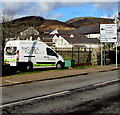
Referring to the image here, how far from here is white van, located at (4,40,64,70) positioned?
50.0 feet

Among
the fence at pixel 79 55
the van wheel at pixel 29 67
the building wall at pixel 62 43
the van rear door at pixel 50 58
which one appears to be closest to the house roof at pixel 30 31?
the building wall at pixel 62 43

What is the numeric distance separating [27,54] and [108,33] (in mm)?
9711

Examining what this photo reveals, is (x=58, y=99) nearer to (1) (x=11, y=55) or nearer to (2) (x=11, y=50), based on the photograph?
(1) (x=11, y=55)

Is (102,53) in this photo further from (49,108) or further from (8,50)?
(49,108)

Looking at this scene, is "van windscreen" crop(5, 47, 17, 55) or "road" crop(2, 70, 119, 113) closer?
"road" crop(2, 70, 119, 113)

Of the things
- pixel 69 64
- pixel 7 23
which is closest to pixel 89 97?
pixel 69 64

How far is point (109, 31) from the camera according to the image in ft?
69.3

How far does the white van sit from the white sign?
7.27 m

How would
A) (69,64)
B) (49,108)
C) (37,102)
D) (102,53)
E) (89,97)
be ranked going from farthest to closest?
1. (102,53)
2. (69,64)
3. (89,97)
4. (37,102)
5. (49,108)

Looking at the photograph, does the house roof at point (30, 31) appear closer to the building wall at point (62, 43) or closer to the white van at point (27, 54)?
the building wall at point (62, 43)

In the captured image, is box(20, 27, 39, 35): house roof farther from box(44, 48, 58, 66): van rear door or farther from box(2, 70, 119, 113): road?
box(2, 70, 119, 113): road

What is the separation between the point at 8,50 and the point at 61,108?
10.3 meters

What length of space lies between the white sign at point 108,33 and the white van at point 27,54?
7268mm

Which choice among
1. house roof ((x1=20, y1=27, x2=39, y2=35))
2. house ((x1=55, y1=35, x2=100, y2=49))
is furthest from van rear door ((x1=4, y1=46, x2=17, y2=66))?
house ((x1=55, y1=35, x2=100, y2=49))
